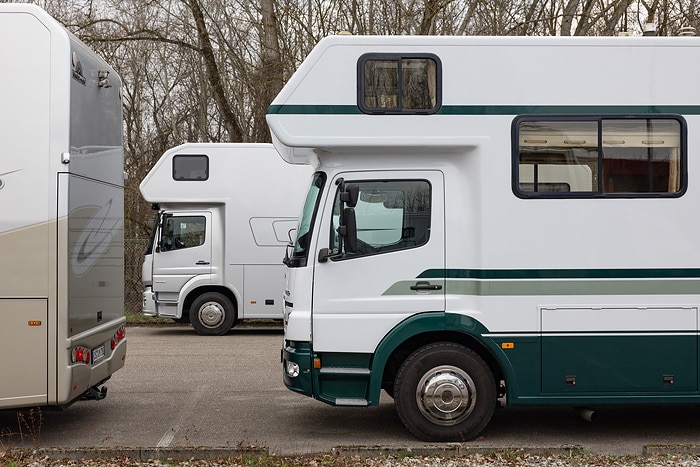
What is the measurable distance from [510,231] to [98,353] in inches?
156

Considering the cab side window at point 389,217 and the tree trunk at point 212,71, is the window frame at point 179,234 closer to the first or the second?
the tree trunk at point 212,71

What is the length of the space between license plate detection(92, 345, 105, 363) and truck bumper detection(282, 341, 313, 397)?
72.5 inches

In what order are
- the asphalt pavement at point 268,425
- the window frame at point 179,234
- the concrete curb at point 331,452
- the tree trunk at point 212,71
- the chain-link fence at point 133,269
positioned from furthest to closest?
the tree trunk at point 212,71 < the chain-link fence at point 133,269 < the window frame at point 179,234 < the asphalt pavement at point 268,425 < the concrete curb at point 331,452

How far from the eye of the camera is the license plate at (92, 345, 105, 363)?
8.08 m

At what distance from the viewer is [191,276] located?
1645 centimetres

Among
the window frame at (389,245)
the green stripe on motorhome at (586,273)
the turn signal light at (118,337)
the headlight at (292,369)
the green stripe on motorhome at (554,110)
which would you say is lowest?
the headlight at (292,369)

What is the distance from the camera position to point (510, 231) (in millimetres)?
7562

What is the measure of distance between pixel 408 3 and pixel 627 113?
12.6 metres

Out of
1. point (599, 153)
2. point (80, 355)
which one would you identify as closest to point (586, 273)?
point (599, 153)

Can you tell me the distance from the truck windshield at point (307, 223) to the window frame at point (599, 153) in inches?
66.7

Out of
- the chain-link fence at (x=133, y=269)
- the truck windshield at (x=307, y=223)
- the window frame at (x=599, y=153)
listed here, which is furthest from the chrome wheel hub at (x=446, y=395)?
the chain-link fence at (x=133, y=269)

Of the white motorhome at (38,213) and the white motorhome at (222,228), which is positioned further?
the white motorhome at (222,228)

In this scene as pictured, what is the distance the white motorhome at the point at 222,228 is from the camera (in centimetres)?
1611

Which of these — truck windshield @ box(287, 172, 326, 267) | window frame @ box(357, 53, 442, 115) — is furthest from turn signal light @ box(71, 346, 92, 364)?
window frame @ box(357, 53, 442, 115)
